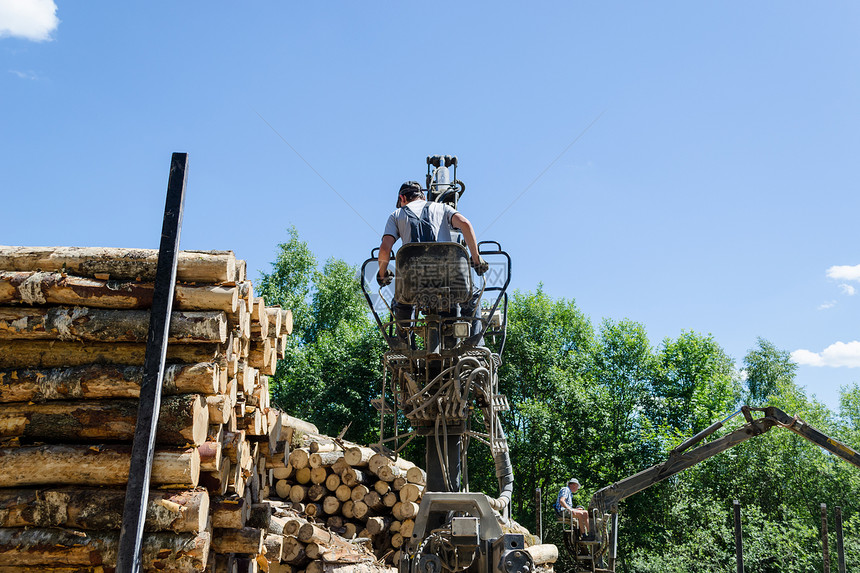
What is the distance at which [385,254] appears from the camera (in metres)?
7.32

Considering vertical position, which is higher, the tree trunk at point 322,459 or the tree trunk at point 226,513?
the tree trunk at point 322,459

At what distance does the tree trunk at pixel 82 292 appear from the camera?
478cm

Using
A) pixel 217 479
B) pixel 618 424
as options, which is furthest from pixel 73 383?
pixel 618 424

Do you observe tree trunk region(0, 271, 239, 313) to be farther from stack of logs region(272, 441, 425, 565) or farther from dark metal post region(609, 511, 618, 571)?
dark metal post region(609, 511, 618, 571)

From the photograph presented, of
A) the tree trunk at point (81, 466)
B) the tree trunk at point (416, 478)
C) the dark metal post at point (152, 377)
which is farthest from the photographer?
the tree trunk at point (416, 478)

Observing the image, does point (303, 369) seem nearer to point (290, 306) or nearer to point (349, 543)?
point (290, 306)

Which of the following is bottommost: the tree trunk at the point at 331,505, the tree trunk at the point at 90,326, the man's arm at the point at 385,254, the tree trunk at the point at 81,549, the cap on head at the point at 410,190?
the tree trunk at the point at 331,505

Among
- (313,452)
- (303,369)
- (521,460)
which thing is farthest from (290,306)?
(313,452)

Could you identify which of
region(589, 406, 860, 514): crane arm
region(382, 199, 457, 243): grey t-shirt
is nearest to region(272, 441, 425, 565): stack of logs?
region(589, 406, 860, 514): crane arm

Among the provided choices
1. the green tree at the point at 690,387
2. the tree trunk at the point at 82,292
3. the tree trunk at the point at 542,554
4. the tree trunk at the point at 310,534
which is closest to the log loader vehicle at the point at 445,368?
the tree trunk at the point at 82,292

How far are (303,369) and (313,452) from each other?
13755mm

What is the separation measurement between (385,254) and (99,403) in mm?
3330

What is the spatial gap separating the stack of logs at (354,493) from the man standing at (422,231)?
485cm

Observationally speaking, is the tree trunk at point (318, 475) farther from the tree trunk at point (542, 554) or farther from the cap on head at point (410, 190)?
the cap on head at point (410, 190)
